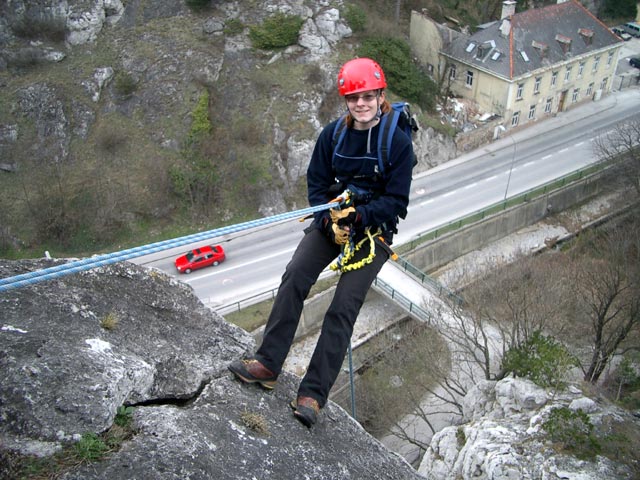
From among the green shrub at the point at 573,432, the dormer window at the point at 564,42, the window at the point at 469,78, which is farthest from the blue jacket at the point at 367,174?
the dormer window at the point at 564,42

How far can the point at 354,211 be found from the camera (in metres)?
6.02

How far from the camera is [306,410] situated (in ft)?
19.2

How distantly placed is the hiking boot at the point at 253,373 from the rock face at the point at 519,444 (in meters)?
4.68

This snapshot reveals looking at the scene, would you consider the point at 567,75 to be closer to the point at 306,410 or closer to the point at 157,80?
the point at 157,80

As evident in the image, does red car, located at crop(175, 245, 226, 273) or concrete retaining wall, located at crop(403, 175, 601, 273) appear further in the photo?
concrete retaining wall, located at crop(403, 175, 601, 273)

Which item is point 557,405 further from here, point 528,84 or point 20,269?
point 528,84

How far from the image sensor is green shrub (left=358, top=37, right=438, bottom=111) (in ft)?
101

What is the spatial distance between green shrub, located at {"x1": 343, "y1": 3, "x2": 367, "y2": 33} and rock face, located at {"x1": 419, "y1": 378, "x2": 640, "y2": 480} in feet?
78.5

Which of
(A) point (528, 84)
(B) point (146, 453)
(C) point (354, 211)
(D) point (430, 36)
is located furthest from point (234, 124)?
(B) point (146, 453)

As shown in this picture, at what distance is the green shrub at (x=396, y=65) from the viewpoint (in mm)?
30828

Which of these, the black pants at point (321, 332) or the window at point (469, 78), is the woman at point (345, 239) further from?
the window at point (469, 78)

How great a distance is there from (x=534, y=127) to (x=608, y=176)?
6182 millimetres

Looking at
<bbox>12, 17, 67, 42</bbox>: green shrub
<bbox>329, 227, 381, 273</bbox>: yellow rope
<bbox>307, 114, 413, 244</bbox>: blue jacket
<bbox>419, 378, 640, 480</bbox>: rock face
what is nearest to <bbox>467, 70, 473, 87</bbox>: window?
<bbox>12, 17, 67, 42</bbox>: green shrub

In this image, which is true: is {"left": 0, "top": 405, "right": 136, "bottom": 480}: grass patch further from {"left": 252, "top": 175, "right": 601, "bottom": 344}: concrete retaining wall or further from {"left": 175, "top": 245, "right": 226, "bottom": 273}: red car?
{"left": 175, "top": 245, "right": 226, "bottom": 273}: red car
